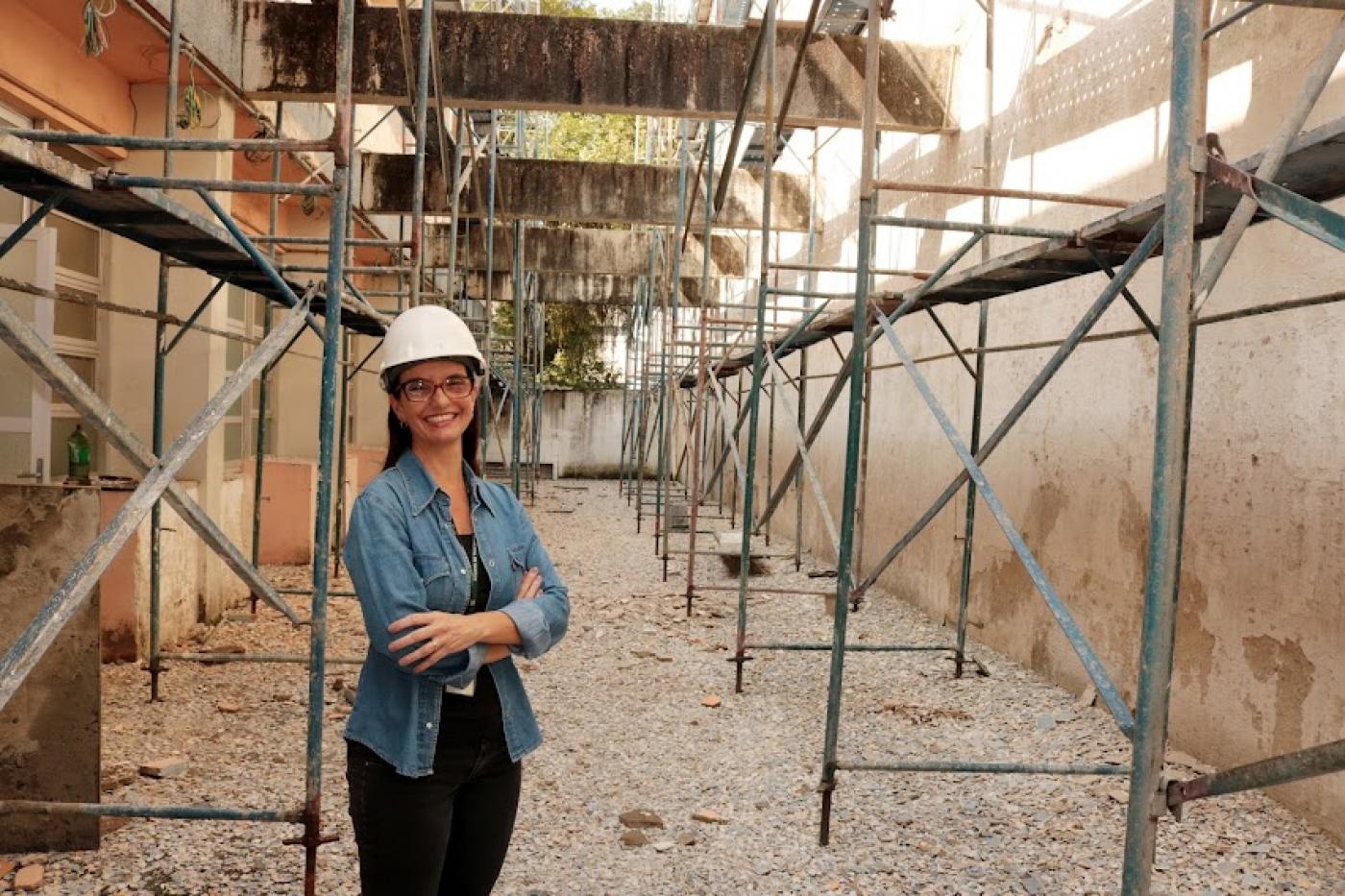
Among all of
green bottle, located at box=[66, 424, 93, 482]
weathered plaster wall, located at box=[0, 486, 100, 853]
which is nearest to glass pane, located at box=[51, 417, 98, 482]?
green bottle, located at box=[66, 424, 93, 482]

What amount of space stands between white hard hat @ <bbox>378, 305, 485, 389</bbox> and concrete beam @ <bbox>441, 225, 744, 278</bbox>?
11.7 m

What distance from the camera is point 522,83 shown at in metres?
7.25

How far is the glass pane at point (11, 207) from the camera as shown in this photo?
5.15 m

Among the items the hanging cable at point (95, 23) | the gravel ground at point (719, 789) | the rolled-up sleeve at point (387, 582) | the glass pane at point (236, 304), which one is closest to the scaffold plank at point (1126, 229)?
the rolled-up sleeve at point (387, 582)

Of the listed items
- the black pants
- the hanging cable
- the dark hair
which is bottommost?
the black pants

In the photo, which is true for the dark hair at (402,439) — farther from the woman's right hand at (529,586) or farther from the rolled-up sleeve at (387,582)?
the woman's right hand at (529,586)

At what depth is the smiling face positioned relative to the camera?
216 centimetres

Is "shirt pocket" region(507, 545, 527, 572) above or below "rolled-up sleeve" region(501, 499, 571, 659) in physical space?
above

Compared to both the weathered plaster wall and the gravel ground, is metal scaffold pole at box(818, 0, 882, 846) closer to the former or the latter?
the gravel ground

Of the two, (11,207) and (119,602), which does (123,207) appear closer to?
(11,207)

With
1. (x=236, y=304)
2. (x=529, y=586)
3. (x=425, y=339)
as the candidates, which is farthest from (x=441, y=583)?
(x=236, y=304)

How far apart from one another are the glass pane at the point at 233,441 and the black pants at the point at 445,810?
7047 millimetres

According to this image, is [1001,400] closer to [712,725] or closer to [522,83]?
[712,725]

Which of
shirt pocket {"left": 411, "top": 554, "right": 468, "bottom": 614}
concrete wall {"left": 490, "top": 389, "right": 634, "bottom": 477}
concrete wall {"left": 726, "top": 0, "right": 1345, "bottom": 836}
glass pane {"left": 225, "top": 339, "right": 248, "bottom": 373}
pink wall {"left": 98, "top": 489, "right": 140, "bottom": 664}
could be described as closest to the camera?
shirt pocket {"left": 411, "top": 554, "right": 468, "bottom": 614}
